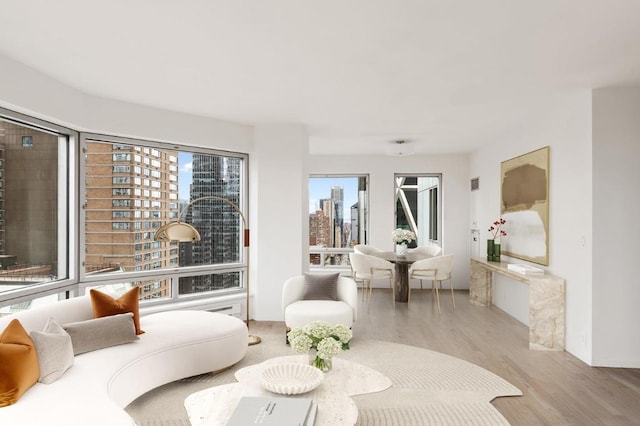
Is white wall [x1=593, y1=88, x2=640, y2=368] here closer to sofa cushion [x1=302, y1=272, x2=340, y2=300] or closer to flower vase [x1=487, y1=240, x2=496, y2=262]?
flower vase [x1=487, y1=240, x2=496, y2=262]

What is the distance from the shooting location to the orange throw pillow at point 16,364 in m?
2.09

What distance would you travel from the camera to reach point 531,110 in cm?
439

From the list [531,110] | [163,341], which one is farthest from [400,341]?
[531,110]

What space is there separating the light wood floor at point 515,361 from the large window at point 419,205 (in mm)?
1751

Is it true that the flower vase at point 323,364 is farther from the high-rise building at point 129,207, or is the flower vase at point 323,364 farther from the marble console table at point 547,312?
the high-rise building at point 129,207

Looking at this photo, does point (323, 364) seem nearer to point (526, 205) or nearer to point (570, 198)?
point (570, 198)

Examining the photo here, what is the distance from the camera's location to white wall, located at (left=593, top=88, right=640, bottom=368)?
3.64 metres

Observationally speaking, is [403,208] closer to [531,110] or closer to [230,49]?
[531,110]

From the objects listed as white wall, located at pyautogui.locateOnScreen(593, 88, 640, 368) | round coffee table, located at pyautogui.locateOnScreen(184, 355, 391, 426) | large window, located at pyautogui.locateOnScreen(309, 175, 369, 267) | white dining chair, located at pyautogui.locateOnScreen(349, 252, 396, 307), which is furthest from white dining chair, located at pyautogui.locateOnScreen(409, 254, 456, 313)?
round coffee table, located at pyautogui.locateOnScreen(184, 355, 391, 426)

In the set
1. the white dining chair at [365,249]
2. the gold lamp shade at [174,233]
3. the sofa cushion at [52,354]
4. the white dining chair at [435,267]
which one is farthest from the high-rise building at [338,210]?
the sofa cushion at [52,354]

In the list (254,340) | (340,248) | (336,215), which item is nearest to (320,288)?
(254,340)

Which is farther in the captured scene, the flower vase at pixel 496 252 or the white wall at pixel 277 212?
the flower vase at pixel 496 252

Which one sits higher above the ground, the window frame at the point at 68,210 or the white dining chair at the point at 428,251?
the window frame at the point at 68,210

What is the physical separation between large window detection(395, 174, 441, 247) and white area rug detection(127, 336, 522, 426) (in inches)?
157
